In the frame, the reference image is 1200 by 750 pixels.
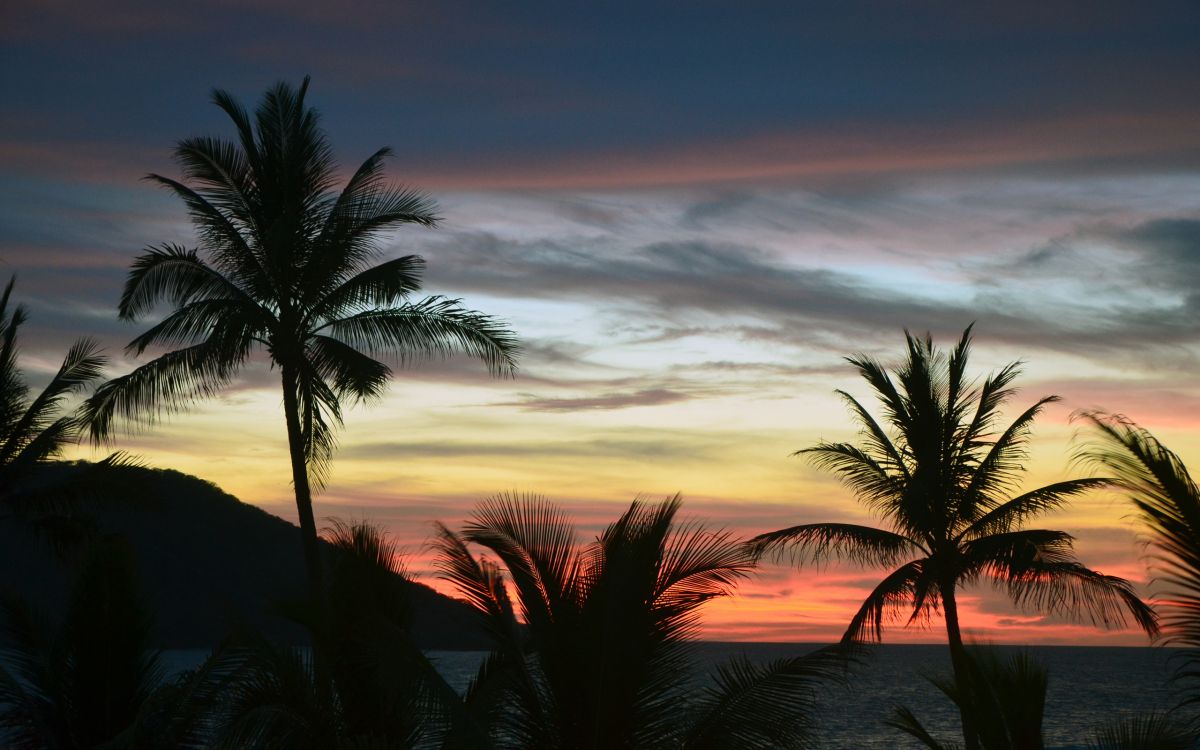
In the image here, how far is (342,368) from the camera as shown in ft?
51.5

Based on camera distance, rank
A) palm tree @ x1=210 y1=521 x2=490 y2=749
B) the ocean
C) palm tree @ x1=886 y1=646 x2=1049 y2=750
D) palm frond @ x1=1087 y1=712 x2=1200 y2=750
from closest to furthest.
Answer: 1. palm frond @ x1=1087 y1=712 x2=1200 y2=750
2. palm tree @ x1=886 y1=646 x2=1049 y2=750
3. palm tree @ x1=210 y1=521 x2=490 y2=749
4. the ocean

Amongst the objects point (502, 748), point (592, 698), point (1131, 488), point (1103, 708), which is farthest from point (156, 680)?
point (1103, 708)

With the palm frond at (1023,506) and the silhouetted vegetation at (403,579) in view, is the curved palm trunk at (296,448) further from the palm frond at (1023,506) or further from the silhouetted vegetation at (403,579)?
the palm frond at (1023,506)

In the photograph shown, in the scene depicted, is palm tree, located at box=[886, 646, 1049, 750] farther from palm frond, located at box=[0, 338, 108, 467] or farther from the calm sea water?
the calm sea water

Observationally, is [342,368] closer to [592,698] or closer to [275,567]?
[592,698]

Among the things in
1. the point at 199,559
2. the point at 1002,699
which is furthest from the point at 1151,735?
the point at 199,559

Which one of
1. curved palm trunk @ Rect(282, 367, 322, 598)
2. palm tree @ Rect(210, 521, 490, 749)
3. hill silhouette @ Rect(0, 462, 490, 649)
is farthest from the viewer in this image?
hill silhouette @ Rect(0, 462, 490, 649)

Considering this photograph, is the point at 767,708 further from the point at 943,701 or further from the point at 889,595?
the point at 943,701

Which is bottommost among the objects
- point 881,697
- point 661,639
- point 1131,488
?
point 881,697

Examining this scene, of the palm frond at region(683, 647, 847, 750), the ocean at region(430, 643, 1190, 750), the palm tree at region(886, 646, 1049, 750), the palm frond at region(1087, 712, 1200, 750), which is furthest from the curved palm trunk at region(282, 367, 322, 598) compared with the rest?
the ocean at region(430, 643, 1190, 750)

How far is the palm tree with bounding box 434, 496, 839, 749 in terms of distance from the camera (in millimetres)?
9867

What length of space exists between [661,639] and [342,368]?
24.1 ft

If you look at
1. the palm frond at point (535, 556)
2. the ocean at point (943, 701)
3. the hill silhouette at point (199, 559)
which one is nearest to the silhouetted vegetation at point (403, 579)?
the palm frond at point (535, 556)

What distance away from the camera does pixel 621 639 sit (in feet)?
32.6
